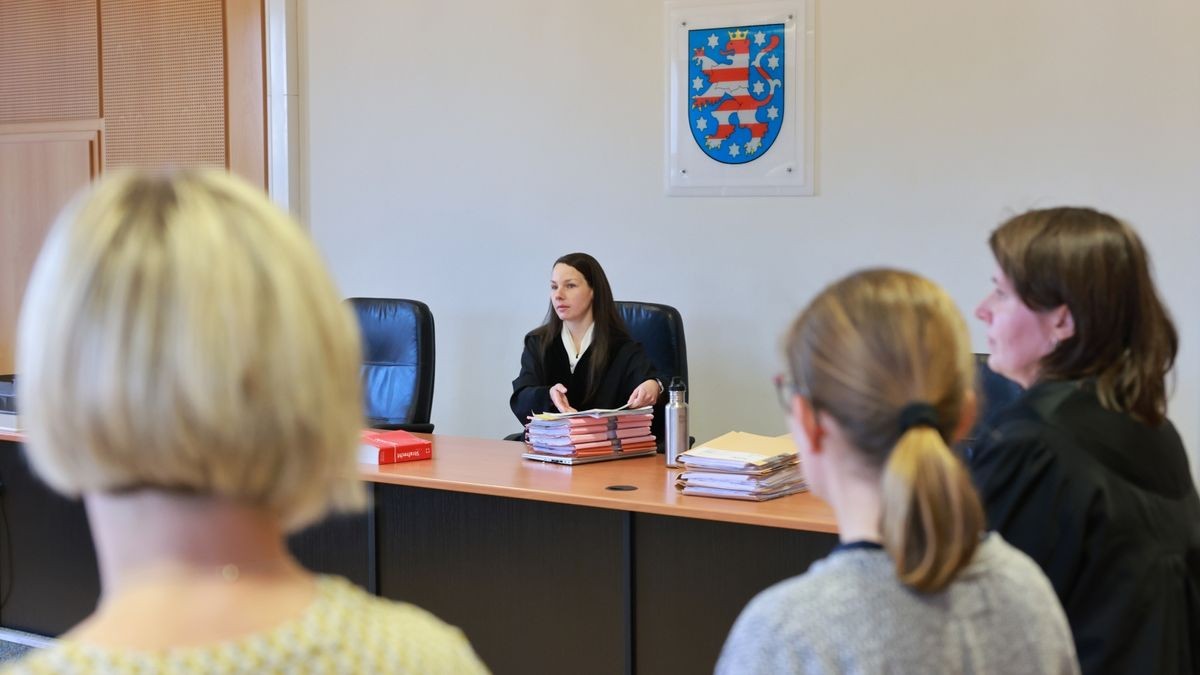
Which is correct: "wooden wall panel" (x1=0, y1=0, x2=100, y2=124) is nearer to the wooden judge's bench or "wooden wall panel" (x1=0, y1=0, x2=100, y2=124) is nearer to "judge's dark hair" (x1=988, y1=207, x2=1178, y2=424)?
the wooden judge's bench

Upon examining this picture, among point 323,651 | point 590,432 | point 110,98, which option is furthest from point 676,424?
point 110,98

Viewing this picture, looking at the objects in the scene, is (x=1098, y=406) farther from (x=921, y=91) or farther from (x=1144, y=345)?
(x=921, y=91)

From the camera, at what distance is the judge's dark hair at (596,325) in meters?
4.05

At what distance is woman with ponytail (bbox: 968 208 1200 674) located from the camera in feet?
5.24

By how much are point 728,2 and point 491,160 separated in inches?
45.9

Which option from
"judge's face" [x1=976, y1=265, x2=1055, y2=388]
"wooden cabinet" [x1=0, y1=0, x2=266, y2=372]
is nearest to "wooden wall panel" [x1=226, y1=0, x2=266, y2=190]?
"wooden cabinet" [x1=0, y1=0, x2=266, y2=372]

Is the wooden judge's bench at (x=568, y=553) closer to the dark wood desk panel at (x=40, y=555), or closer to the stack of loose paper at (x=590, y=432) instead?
the stack of loose paper at (x=590, y=432)

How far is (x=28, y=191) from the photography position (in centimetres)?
579

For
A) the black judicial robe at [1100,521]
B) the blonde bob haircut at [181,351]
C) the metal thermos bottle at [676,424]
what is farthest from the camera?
the metal thermos bottle at [676,424]

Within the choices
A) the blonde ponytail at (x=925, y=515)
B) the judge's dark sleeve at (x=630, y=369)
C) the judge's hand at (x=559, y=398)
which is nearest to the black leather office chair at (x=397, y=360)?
the judge's hand at (x=559, y=398)

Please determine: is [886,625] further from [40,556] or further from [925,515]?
[40,556]

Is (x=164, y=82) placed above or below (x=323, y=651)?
above

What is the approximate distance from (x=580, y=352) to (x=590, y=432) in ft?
2.88

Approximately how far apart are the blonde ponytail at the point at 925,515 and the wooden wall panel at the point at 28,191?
5.33 meters
